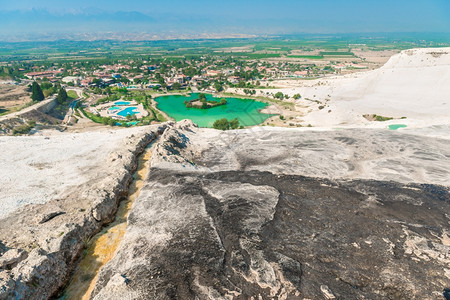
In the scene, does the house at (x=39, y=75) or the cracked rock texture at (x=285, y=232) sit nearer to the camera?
the cracked rock texture at (x=285, y=232)

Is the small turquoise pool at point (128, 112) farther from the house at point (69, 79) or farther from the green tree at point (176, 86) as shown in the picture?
the house at point (69, 79)

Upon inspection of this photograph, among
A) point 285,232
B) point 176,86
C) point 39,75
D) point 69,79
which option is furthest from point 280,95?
point 39,75

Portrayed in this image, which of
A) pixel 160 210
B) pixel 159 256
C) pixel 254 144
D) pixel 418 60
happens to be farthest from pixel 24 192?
pixel 418 60

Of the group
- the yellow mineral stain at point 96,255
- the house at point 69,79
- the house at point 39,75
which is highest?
the house at point 39,75

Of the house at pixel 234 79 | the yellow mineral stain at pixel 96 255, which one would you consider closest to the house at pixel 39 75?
the house at pixel 234 79

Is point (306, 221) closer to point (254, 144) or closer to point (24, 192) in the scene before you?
point (254, 144)
